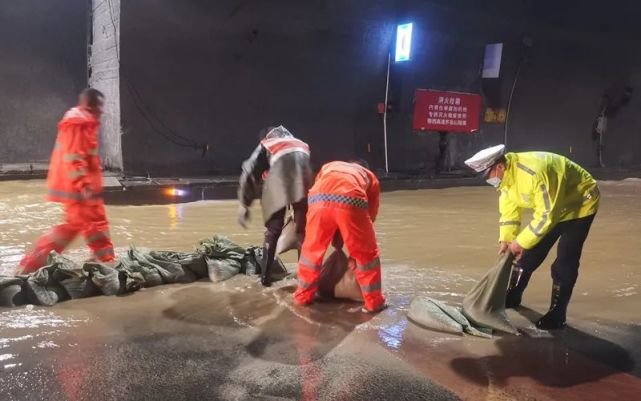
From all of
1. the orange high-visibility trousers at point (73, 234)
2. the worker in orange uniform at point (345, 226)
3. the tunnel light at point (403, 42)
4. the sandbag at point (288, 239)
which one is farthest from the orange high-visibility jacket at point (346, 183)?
the tunnel light at point (403, 42)

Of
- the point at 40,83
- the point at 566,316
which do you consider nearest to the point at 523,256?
the point at 566,316

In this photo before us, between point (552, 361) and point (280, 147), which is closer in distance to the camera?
point (552, 361)

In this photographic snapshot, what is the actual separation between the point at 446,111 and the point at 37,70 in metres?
10.2

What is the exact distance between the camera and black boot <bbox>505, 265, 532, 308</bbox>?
4.41m

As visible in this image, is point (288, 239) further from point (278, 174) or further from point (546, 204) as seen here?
point (546, 204)

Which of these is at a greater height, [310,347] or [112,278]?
[112,278]

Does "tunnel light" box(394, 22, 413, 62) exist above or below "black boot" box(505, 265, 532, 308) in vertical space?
above

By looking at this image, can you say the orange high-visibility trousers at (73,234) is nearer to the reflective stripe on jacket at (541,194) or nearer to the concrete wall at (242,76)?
the reflective stripe on jacket at (541,194)


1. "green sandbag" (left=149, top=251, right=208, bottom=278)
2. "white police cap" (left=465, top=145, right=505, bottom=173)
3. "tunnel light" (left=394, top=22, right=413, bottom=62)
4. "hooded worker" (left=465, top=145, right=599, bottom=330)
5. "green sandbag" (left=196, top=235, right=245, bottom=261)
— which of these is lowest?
"green sandbag" (left=149, top=251, right=208, bottom=278)

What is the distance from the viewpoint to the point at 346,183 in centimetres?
404

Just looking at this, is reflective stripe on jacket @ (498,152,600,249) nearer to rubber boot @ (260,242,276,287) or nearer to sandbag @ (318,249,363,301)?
sandbag @ (318,249,363,301)

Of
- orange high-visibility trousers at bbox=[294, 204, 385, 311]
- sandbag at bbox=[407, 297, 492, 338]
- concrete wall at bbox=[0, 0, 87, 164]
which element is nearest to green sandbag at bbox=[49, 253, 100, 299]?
orange high-visibility trousers at bbox=[294, 204, 385, 311]

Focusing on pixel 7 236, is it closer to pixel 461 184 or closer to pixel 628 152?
pixel 461 184


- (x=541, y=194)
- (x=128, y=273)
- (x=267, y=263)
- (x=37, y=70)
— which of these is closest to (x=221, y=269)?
(x=267, y=263)
